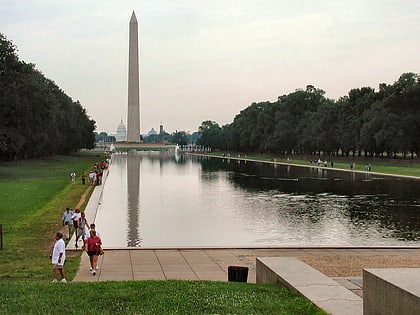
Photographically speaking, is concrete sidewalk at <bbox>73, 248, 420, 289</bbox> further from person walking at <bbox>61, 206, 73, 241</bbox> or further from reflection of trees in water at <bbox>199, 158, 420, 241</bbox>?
reflection of trees in water at <bbox>199, 158, 420, 241</bbox>

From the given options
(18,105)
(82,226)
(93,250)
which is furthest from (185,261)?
(18,105)

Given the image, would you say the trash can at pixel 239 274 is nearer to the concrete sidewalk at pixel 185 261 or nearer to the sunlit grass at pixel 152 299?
the sunlit grass at pixel 152 299

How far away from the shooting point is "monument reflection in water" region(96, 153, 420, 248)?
19641 mm

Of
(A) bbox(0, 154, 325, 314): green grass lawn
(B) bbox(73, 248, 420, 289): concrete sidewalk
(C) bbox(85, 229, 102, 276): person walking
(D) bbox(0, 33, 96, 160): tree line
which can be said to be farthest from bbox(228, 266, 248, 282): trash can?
(D) bbox(0, 33, 96, 160): tree line

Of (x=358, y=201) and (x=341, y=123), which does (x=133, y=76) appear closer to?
(x=341, y=123)

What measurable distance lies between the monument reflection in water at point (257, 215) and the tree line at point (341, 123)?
26.7 m

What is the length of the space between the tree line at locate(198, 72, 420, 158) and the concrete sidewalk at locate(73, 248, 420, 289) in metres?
52.2

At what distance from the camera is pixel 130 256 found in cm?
1491

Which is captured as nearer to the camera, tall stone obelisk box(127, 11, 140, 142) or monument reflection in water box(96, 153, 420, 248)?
monument reflection in water box(96, 153, 420, 248)

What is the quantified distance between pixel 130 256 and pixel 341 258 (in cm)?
551

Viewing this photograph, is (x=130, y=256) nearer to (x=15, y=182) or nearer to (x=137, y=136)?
(x=15, y=182)

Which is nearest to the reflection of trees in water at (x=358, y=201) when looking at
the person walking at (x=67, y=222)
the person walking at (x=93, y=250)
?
the person walking at (x=67, y=222)

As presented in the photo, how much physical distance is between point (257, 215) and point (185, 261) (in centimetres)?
1173

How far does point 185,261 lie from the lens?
14.4 meters
